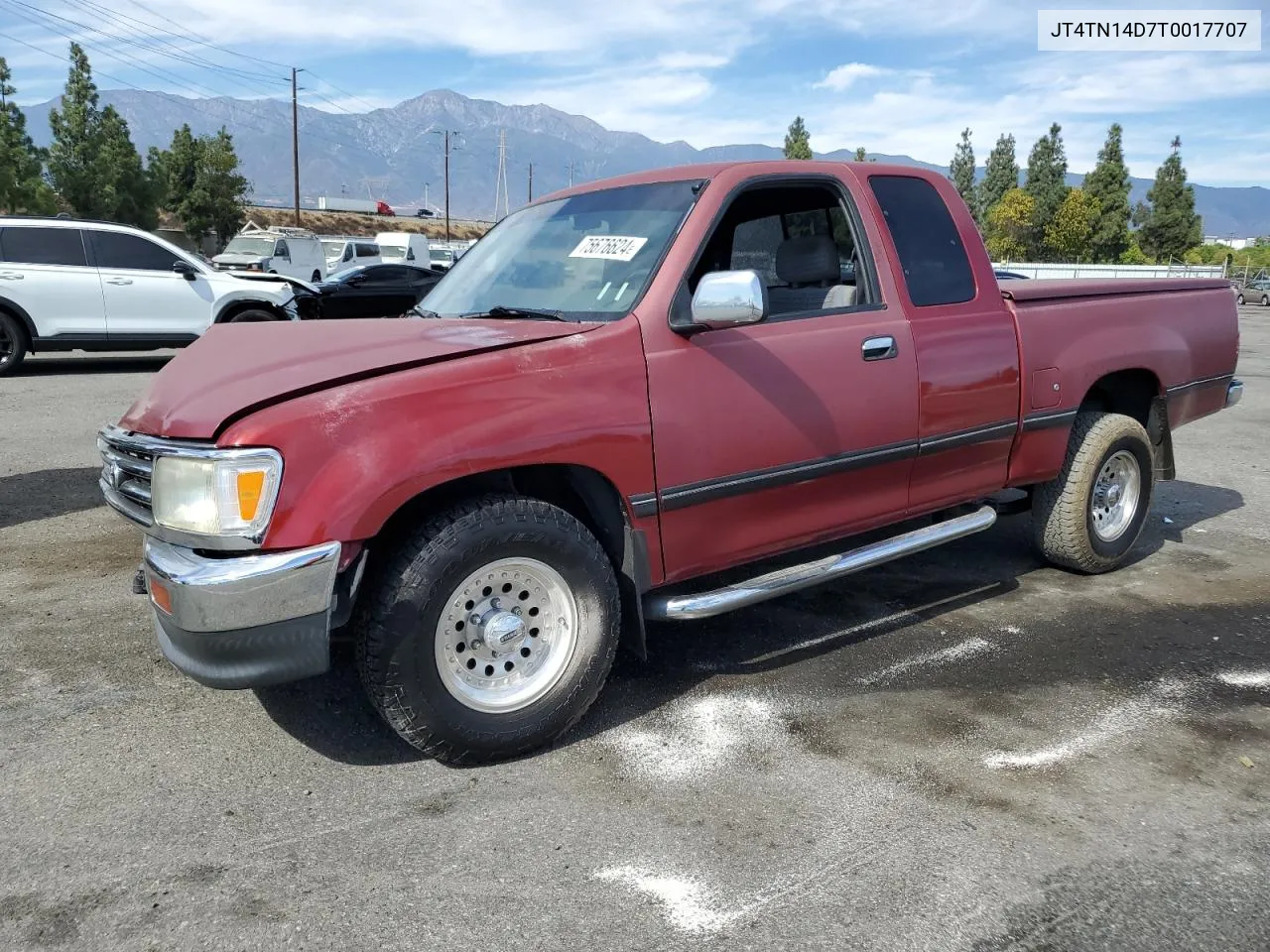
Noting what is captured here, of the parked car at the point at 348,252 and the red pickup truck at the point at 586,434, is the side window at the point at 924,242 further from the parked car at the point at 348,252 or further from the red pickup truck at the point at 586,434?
the parked car at the point at 348,252

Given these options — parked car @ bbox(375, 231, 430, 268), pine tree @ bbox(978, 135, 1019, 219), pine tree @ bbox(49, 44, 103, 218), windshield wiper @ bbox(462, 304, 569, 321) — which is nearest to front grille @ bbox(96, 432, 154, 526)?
windshield wiper @ bbox(462, 304, 569, 321)

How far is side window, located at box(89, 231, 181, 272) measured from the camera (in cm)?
1206

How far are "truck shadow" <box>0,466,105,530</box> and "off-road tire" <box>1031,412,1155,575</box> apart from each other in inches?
222

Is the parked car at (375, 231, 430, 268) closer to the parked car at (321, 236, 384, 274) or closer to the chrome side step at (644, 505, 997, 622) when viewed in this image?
the parked car at (321, 236, 384, 274)

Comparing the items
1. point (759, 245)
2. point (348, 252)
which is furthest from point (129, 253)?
point (348, 252)

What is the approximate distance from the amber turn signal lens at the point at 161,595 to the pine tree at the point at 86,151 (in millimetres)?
42412

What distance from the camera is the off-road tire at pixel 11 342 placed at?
11812mm

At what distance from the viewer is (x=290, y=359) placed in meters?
3.02

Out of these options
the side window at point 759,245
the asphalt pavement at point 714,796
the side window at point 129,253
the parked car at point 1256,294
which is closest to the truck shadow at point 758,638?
the asphalt pavement at point 714,796

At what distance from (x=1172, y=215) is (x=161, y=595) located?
63.7 m

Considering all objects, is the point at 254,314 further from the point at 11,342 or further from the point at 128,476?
the point at 128,476

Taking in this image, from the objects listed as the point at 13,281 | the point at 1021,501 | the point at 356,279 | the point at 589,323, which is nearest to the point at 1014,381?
the point at 1021,501

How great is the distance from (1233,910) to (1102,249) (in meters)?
65.0

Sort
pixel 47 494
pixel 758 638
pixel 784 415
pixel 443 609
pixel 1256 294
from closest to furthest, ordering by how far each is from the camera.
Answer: pixel 443 609 → pixel 784 415 → pixel 758 638 → pixel 47 494 → pixel 1256 294
